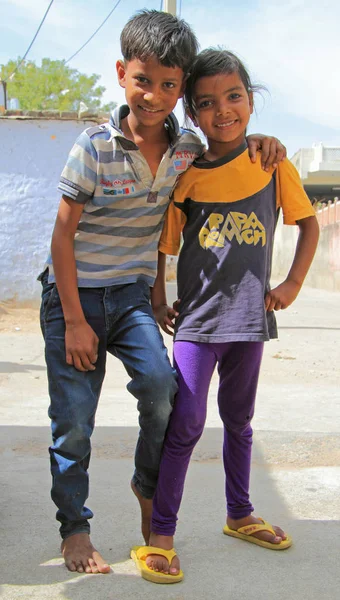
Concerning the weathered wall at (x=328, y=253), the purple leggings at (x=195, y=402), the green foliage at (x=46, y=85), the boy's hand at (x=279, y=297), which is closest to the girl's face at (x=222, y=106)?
the boy's hand at (x=279, y=297)

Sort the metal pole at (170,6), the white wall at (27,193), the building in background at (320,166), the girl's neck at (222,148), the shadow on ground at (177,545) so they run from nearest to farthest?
the shadow on ground at (177,545) < the girl's neck at (222,148) < the metal pole at (170,6) < the white wall at (27,193) < the building in background at (320,166)

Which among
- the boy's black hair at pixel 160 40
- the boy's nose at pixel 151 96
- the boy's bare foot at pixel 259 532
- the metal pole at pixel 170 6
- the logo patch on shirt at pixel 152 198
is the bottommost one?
the boy's bare foot at pixel 259 532

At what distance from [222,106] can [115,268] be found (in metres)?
0.67

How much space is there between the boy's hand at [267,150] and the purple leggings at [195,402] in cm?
63

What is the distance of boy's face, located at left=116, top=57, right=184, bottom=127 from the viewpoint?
2270mm

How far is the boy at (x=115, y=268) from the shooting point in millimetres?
2256

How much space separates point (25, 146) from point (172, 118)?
727 centimetres

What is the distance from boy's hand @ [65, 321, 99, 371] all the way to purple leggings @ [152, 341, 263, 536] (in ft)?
1.02

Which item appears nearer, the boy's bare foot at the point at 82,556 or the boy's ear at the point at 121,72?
the boy's bare foot at the point at 82,556

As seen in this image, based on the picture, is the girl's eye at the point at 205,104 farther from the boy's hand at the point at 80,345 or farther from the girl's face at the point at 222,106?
the boy's hand at the point at 80,345

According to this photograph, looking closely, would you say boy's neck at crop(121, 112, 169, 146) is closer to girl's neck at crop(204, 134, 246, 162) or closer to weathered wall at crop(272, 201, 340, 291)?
girl's neck at crop(204, 134, 246, 162)

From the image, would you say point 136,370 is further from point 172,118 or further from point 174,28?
point 174,28

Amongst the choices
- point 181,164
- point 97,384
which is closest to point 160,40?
point 181,164

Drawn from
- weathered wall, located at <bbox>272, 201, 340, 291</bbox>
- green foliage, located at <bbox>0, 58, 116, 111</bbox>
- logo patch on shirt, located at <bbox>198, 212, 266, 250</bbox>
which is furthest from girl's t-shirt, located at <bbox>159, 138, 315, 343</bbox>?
green foliage, located at <bbox>0, 58, 116, 111</bbox>
